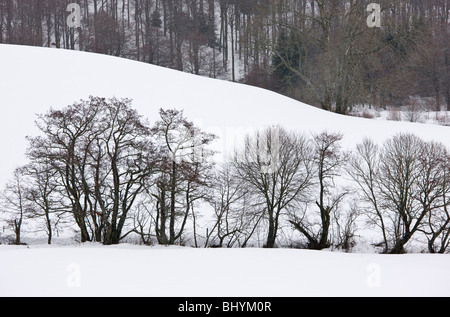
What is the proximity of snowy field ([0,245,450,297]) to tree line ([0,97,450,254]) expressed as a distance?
4152mm

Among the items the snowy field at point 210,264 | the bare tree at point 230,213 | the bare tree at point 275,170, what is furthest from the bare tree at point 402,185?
the bare tree at point 230,213

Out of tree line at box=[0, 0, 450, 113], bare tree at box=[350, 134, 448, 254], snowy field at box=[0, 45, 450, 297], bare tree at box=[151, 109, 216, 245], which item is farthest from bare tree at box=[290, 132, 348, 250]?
tree line at box=[0, 0, 450, 113]

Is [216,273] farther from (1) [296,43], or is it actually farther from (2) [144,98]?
(1) [296,43]

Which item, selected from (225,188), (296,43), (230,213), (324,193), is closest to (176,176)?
(225,188)

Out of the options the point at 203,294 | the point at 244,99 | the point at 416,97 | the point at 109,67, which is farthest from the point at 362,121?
the point at 416,97

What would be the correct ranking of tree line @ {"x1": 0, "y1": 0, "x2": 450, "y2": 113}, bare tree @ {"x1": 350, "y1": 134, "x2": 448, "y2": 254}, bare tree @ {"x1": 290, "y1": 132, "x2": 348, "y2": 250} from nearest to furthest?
bare tree @ {"x1": 350, "y1": 134, "x2": 448, "y2": 254} < bare tree @ {"x1": 290, "y1": 132, "x2": 348, "y2": 250} < tree line @ {"x1": 0, "y1": 0, "x2": 450, "y2": 113}

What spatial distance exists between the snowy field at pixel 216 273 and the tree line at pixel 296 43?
64.7 ft

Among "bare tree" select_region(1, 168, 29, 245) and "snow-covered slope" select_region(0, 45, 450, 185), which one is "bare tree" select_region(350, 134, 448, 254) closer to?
"snow-covered slope" select_region(0, 45, 450, 185)

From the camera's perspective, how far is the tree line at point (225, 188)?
65.9ft

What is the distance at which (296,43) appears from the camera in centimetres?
3659

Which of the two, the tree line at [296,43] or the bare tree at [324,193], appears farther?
the tree line at [296,43]

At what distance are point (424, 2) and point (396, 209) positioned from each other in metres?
47.9

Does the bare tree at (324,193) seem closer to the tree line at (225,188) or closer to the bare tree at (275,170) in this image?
the tree line at (225,188)

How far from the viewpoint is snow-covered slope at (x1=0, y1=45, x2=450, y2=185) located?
26431mm
